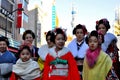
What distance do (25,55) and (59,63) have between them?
67 centimetres

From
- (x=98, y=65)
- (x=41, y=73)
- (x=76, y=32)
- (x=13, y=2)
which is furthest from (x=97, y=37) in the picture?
(x=13, y=2)

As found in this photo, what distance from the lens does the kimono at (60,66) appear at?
5.57 m

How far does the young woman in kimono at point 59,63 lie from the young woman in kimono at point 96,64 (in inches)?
13.0

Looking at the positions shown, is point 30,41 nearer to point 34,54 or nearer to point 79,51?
point 34,54

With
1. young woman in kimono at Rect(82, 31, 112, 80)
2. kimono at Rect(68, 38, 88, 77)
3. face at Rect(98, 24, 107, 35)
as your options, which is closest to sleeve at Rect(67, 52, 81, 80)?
young woman in kimono at Rect(82, 31, 112, 80)

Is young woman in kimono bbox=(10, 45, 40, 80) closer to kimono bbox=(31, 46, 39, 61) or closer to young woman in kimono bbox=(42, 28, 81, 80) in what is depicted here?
young woman in kimono bbox=(42, 28, 81, 80)

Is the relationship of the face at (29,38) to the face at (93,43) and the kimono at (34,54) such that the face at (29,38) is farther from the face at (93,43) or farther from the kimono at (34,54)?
the face at (93,43)

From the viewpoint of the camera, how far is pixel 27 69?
5852 millimetres

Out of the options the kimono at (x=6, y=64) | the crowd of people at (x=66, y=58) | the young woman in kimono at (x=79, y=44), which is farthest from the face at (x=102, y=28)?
the kimono at (x=6, y=64)

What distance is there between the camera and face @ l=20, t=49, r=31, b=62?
19.5ft

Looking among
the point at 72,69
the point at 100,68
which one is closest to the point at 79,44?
the point at 72,69

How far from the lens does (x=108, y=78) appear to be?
5328mm

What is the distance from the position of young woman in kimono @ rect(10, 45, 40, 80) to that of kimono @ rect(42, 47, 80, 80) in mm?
274

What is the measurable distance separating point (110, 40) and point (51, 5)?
54552 millimetres
